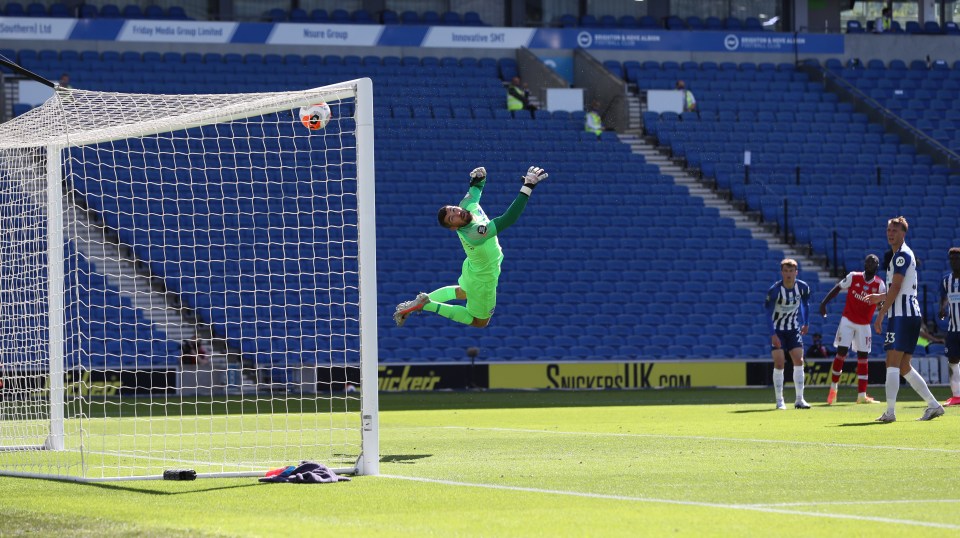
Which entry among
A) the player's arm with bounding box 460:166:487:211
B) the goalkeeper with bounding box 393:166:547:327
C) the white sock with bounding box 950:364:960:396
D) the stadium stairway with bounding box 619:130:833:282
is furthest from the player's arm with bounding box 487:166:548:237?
the stadium stairway with bounding box 619:130:833:282

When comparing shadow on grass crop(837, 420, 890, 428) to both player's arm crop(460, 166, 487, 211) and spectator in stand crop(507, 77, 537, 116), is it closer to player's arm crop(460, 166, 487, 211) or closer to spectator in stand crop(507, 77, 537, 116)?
player's arm crop(460, 166, 487, 211)

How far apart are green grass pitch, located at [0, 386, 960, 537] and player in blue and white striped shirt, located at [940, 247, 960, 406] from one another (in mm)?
4248

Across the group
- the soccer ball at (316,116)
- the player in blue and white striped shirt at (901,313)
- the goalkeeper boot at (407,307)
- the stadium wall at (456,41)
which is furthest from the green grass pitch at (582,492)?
the stadium wall at (456,41)

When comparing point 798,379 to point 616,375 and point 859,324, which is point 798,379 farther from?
point 616,375

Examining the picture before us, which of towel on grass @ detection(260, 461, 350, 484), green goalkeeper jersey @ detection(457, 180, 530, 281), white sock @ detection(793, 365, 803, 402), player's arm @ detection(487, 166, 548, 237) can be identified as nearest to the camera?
towel on grass @ detection(260, 461, 350, 484)

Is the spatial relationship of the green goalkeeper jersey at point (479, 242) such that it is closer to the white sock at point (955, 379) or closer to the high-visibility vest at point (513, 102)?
the white sock at point (955, 379)

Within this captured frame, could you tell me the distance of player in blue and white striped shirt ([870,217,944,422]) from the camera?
52.7ft

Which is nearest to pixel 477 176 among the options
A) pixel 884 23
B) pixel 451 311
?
pixel 451 311

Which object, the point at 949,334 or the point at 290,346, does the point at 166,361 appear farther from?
the point at 949,334

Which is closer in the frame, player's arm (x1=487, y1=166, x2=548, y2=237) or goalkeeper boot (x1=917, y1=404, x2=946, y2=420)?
player's arm (x1=487, y1=166, x2=548, y2=237)

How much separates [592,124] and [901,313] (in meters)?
21.3

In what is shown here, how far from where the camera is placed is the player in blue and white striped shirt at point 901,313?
52.7ft

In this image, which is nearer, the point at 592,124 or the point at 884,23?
the point at 592,124

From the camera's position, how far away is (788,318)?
20891mm
